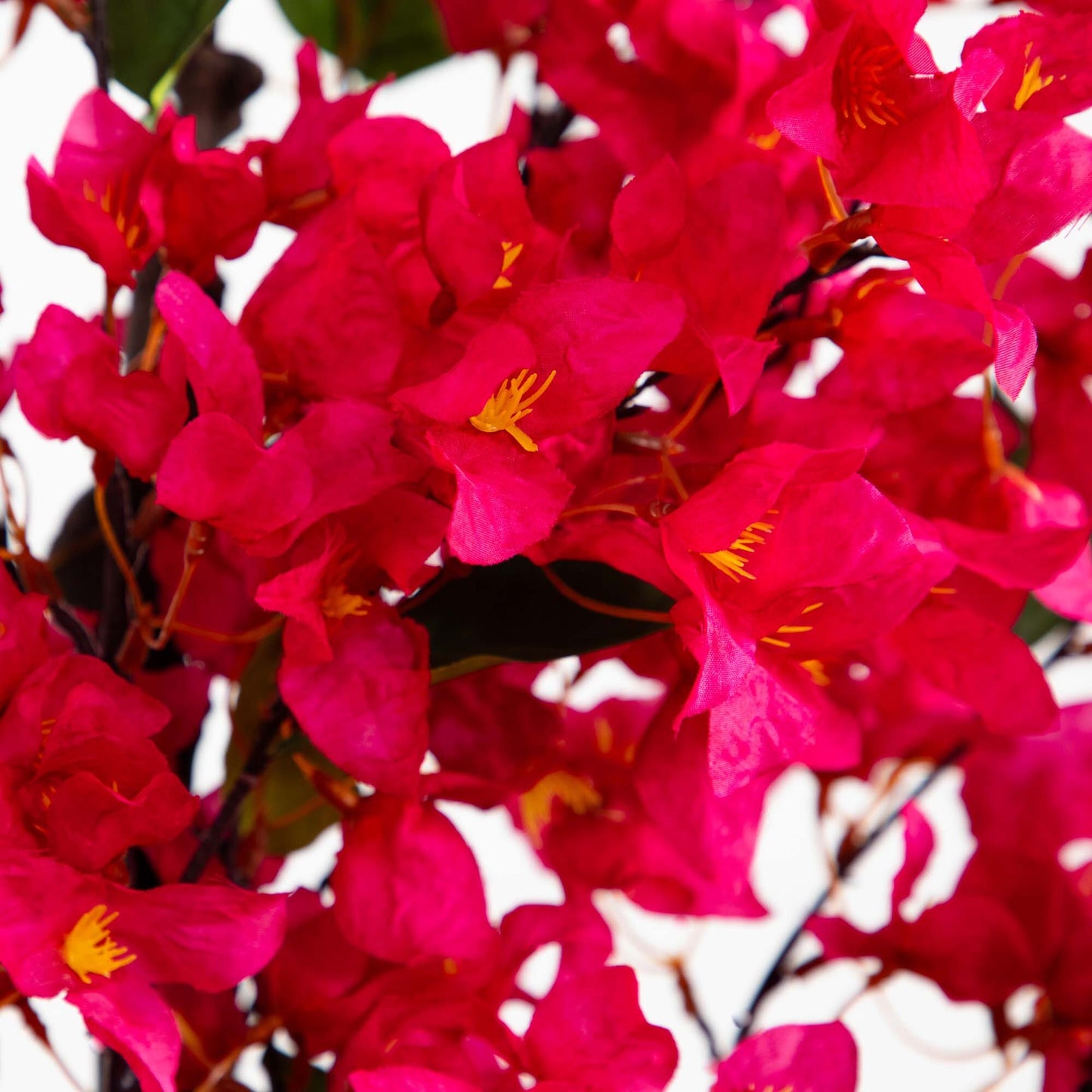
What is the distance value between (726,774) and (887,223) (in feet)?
0.36

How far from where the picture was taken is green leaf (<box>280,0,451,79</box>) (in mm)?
431

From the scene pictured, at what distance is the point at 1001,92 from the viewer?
243 mm

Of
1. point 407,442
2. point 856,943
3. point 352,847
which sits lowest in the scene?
point 856,943

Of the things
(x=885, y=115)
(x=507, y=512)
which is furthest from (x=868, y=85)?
(x=507, y=512)

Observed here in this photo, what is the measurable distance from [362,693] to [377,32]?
0.29m

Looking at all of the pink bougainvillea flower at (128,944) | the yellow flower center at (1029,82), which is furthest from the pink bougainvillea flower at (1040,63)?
the pink bougainvillea flower at (128,944)

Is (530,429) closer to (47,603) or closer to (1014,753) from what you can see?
(47,603)

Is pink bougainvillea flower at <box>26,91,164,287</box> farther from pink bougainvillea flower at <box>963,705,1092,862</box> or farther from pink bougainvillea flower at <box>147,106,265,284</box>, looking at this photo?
pink bougainvillea flower at <box>963,705,1092,862</box>

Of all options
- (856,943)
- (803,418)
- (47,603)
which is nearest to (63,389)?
(47,603)

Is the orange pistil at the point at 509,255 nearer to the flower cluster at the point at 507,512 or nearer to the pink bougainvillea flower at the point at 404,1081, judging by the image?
the flower cluster at the point at 507,512

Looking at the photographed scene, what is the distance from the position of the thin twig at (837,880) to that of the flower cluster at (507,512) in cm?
6

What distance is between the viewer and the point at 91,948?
23 centimetres

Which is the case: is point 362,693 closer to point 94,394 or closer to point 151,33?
point 94,394

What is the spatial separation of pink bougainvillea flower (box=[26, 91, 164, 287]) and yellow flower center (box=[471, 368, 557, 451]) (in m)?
0.09
